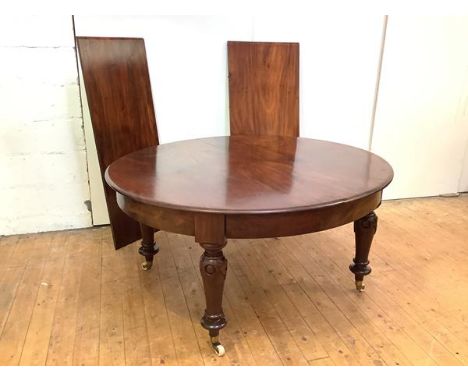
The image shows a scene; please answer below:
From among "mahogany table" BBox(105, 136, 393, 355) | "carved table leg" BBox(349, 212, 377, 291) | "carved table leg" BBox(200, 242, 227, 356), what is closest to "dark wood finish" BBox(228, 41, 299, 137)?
"mahogany table" BBox(105, 136, 393, 355)

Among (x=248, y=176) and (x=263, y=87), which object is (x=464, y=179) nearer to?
(x=263, y=87)

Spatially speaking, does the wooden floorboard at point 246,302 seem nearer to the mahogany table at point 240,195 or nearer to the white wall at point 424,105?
the mahogany table at point 240,195

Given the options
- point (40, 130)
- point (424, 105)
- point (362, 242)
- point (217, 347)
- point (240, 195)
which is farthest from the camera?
point (424, 105)

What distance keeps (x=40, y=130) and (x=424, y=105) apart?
2.66 m

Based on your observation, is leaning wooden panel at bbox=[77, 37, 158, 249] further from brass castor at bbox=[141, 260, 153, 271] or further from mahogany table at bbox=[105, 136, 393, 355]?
mahogany table at bbox=[105, 136, 393, 355]

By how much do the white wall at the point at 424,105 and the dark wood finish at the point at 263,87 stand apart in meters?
0.74

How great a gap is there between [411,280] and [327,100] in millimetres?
1338

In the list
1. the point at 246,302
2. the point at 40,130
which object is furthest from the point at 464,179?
the point at 40,130

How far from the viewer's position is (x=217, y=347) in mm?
1547

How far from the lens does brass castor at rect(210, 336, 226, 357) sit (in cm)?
154

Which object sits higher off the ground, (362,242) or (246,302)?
(362,242)

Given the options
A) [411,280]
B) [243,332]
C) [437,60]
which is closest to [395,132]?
[437,60]

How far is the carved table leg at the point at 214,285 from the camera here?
1414 mm

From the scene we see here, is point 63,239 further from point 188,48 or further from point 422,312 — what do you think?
point 422,312
